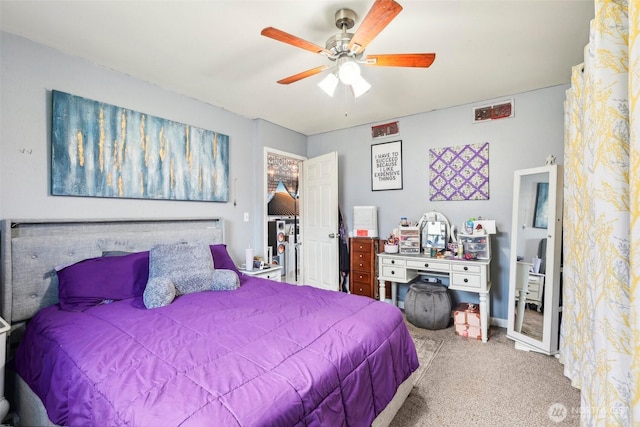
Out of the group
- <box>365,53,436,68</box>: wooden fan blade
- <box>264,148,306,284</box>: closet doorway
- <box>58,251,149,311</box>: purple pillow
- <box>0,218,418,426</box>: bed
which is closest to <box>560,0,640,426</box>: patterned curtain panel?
<box>365,53,436,68</box>: wooden fan blade

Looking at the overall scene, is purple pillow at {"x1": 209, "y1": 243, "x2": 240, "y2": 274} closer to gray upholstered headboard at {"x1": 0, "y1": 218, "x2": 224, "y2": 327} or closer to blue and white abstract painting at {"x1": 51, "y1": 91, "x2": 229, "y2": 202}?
gray upholstered headboard at {"x1": 0, "y1": 218, "x2": 224, "y2": 327}

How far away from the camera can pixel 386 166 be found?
3809 millimetres

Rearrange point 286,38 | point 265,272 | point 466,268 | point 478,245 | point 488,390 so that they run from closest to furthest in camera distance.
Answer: point 286,38 < point 488,390 < point 466,268 < point 478,245 < point 265,272

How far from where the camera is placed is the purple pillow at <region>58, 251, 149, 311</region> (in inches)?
73.0

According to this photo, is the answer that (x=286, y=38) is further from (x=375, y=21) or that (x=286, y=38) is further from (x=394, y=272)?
(x=394, y=272)

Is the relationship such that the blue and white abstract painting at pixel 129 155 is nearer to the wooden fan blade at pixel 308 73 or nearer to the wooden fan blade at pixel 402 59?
the wooden fan blade at pixel 308 73

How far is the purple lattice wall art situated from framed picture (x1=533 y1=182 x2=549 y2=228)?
23.1 inches

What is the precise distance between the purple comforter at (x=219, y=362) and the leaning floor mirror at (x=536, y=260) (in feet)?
5.13

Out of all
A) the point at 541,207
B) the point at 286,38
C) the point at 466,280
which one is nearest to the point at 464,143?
the point at 541,207

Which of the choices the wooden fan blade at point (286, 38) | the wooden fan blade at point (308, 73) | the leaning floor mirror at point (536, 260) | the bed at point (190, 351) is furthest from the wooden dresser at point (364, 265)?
the wooden fan blade at point (286, 38)

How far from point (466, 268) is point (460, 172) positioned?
1126 millimetres

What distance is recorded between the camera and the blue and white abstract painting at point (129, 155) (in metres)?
2.12

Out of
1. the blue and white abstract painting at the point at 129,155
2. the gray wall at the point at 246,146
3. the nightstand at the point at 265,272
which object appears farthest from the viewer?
the nightstand at the point at 265,272

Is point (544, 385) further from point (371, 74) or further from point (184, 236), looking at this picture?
point (184, 236)
